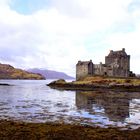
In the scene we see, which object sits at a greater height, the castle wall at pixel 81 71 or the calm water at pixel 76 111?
the castle wall at pixel 81 71

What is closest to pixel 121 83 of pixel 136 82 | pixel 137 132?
pixel 136 82

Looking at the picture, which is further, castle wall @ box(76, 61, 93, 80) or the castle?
castle wall @ box(76, 61, 93, 80)

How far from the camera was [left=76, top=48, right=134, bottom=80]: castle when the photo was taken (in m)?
111

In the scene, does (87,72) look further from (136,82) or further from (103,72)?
(136,82)

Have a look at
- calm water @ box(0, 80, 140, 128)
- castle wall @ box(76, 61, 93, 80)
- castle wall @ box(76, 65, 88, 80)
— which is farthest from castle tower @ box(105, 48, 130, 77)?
calm water @ box(0, 80, 140, 128)

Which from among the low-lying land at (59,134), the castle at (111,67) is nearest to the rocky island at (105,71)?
the castle at (111,67)

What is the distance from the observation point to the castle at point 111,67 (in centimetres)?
11062

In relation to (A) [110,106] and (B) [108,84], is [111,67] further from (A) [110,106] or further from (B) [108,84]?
(A) [110,106]

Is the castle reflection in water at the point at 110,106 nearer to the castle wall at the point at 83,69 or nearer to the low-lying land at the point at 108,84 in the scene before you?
the low-lying land at the point at 108,84

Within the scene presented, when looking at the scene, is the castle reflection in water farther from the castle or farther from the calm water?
the castle

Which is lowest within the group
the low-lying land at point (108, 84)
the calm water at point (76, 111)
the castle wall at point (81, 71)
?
the calm water at point (76, 111)

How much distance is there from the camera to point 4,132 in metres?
15.9

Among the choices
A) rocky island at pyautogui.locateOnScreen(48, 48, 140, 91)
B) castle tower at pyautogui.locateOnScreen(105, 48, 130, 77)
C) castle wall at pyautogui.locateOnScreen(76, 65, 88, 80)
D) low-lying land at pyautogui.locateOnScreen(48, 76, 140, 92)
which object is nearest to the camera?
low-lying land at pyautogui.locateOnScreen(48, 76, 140, 92)

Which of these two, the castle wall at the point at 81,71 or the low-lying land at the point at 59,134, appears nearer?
the low-lying land at the point at 59,134
